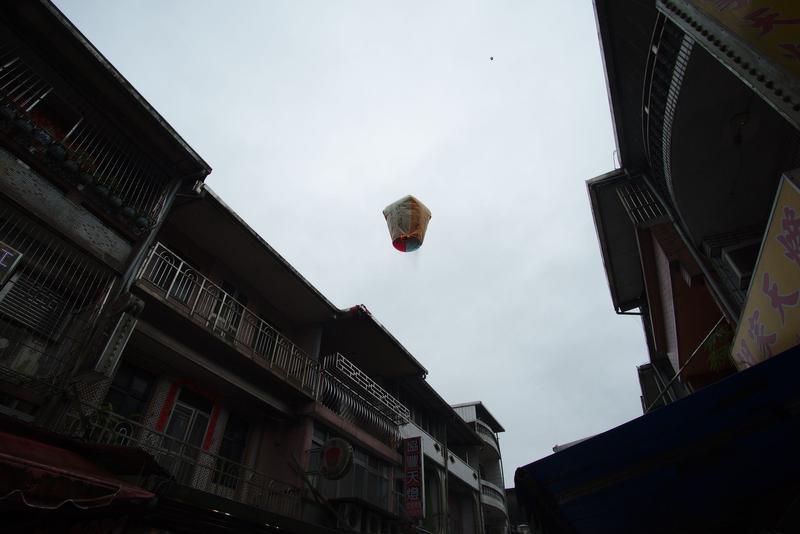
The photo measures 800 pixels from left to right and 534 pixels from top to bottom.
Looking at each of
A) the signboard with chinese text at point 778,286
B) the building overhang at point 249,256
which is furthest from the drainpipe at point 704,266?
the building overhang at point 249,256

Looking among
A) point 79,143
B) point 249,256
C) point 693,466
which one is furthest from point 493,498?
point 79,143

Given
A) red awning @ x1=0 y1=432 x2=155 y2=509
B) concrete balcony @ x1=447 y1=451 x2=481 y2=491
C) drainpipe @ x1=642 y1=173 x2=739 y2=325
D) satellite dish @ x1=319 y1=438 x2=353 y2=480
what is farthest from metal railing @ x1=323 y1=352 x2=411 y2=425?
drainpipe @ x1=642 y1=173 x2=739 y2=325

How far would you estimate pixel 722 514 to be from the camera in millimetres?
5074

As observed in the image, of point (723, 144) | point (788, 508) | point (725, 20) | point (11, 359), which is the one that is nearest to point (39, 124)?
point (11, 359)

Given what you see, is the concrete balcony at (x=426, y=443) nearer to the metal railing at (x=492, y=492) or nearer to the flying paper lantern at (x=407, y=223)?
the metal railing at (x=492, y=492)

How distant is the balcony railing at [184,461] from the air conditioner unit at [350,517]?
1.25m

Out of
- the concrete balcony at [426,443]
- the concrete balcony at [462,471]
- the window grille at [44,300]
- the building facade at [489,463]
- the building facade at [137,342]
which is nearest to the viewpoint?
the building facade at [137,342]

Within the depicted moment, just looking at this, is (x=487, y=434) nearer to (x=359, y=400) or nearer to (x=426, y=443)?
(x=426, y=443)

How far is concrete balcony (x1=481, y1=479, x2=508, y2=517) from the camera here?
23.8m

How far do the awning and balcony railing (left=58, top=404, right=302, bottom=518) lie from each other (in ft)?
20.2

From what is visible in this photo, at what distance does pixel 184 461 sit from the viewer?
354 inches

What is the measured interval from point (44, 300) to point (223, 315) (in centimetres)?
476

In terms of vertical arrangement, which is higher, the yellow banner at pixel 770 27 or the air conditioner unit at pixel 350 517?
the yellow banner at pixel 770 27

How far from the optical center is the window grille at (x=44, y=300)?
641 cm
